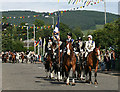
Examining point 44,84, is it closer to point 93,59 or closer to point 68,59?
point 68,59

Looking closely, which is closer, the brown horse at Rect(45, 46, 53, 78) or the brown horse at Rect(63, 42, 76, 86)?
the brown horse at Rect(63, 42, 76, 86)

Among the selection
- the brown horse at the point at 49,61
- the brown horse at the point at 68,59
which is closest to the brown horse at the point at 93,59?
the brown horse at the point at 68,59

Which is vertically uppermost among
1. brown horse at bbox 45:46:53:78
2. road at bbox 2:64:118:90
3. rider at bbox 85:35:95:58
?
rider at bbox 85:35:95:58

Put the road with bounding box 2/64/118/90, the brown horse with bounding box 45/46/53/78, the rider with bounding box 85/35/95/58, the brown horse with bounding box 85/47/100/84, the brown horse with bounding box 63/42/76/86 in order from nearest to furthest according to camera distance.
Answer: the road with bounding box 2/64/118/90, the brown horse with bounding box 63/42/76/86, the brown horse with bounding box 85/47/100/84, the rider with bounding box 85/35/95/58, the brown horse with bounding box 45/46/53/78

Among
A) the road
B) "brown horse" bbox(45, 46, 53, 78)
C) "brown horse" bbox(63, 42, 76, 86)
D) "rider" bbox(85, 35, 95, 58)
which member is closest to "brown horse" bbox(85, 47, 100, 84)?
"rider" bbox(85, 35, 95, 58)

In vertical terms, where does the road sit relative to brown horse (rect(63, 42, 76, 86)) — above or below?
below

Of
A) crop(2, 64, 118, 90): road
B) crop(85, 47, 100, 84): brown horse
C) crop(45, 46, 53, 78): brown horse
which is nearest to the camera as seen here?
crop(2, 64, 118, 90): road

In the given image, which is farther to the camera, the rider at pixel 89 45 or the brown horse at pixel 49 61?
the brown horse at pixel 49 61

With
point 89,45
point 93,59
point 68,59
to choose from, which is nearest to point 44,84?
point 68,59

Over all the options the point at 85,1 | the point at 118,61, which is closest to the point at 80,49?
the point at 85,1

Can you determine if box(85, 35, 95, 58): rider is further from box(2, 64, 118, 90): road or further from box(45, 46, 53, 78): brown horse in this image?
box(45, 46, 53, 78): brown horse

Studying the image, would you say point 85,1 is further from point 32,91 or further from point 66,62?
point 32,91

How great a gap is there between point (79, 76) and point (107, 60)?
13.5 meters

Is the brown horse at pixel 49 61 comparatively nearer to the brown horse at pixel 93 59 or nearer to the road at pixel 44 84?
the road at pixel 44 84
